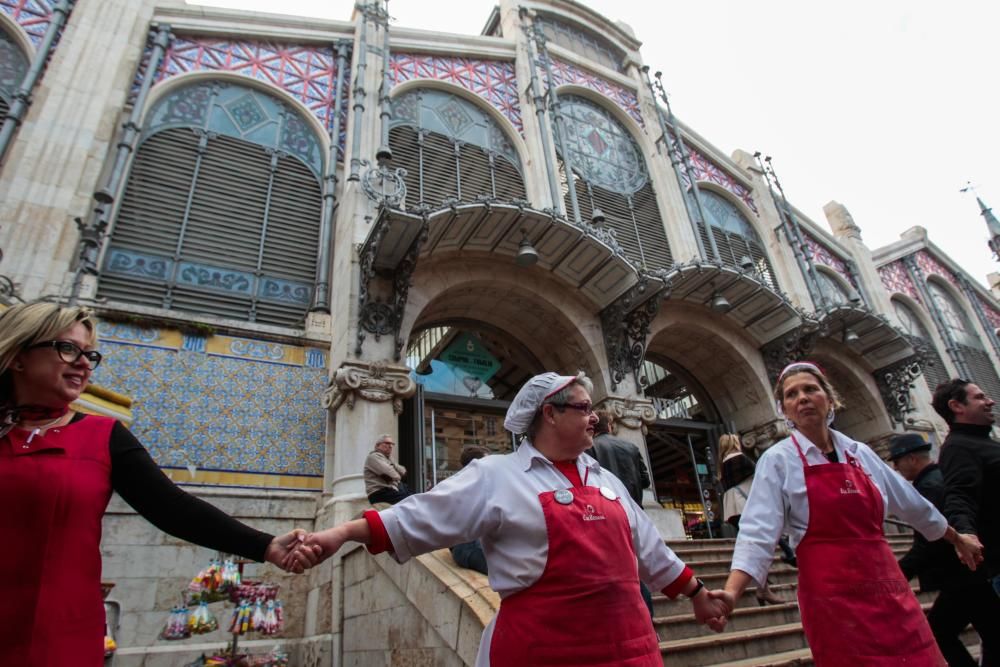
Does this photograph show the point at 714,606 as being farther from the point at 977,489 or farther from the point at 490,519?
the point at 977,489

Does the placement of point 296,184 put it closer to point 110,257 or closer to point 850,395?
point 110,257

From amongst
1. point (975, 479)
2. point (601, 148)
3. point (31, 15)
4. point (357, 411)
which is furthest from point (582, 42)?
point (975, 479)

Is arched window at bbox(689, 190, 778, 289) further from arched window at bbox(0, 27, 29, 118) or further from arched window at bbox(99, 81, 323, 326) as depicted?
arched window at bbox(0, 27, 29, 118)

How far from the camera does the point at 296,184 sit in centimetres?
977

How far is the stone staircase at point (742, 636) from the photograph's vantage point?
411cm

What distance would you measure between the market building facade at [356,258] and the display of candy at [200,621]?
1448 mm

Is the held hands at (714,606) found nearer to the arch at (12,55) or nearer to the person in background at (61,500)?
the person in background at (61,500)

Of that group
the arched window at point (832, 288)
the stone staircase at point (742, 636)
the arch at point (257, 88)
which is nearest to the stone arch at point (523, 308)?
the arch at point (257, 88)

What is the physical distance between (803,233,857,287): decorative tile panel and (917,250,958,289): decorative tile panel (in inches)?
213

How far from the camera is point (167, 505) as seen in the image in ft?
5.88

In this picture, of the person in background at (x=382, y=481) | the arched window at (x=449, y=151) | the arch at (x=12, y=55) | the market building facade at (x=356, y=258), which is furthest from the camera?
the arched window at (x=449, y=151)

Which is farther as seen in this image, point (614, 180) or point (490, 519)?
point (614, 180)

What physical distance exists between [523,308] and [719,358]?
4.77 metres

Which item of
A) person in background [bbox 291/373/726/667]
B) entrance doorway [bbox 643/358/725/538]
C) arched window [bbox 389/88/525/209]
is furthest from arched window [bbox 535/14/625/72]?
person in background [bbox 291/373/726/667]
